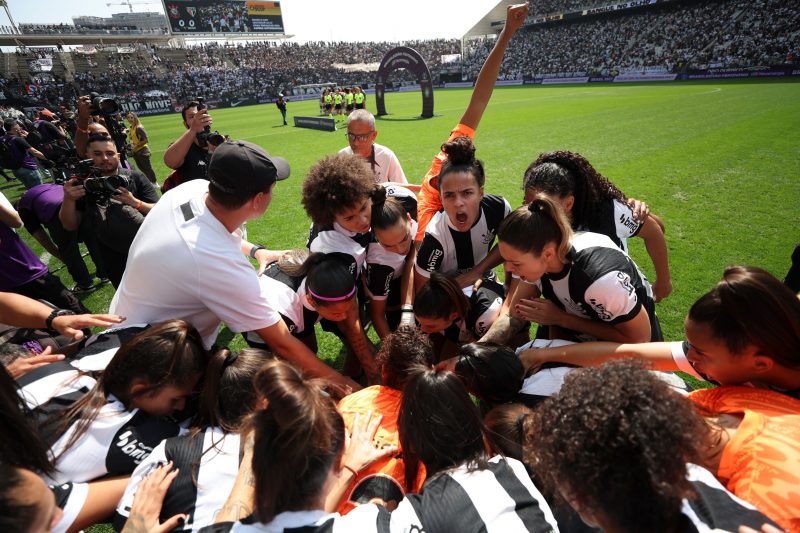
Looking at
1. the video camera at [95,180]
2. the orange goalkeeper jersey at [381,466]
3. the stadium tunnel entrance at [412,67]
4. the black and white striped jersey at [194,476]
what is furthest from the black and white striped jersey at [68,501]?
the stadium tunnel entrance at [412,67]

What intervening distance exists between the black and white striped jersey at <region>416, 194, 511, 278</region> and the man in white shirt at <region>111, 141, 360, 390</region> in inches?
47.6

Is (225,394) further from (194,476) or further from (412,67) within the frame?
(412,67)

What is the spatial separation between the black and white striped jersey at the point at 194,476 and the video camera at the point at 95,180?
314cm

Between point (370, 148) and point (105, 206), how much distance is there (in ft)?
9.77

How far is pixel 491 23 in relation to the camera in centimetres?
5816

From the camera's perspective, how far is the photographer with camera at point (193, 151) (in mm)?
4777

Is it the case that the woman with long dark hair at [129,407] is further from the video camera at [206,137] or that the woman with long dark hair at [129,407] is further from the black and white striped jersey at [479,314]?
the video camera at [206,137]

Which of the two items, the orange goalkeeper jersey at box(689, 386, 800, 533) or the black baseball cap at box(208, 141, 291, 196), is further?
the black baseball cap at box(208, 141, 291, 196)

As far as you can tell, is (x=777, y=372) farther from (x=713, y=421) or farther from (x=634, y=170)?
(x=634, y=170)

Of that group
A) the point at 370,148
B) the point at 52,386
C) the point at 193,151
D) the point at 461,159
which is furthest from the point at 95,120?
the point at 461,159

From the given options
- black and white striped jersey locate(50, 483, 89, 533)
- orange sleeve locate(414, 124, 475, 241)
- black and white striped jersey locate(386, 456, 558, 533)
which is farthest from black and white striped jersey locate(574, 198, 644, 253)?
black and white striped jersey locate(50, 483, 89, 533)

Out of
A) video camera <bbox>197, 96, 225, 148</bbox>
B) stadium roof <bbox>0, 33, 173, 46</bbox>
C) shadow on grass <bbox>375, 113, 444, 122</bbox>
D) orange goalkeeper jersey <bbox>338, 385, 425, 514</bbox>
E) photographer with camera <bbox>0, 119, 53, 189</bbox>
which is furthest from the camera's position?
stadium roof <bbox>0, 33, 173, 46</bbox>

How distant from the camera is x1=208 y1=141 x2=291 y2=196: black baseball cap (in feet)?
7.22

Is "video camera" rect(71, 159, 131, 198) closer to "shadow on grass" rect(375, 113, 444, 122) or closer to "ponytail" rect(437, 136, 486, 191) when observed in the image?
"ponytail" rect(437, 136, 486, 191)
